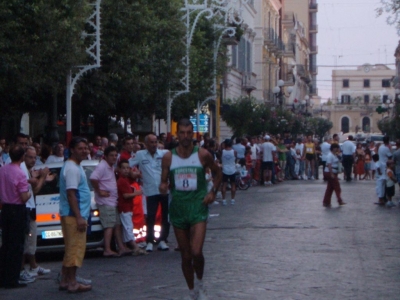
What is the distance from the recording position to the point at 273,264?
1205cm

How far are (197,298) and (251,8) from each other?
173 ft

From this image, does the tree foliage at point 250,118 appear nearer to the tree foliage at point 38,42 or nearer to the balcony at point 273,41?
the balcony at point 273,41

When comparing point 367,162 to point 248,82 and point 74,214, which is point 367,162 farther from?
Answer: point 74,214

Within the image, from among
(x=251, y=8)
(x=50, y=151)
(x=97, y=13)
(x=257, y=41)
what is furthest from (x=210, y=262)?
(x=257, y=41)

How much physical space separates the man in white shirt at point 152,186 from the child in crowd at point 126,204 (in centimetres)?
20

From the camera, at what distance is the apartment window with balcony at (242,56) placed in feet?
178

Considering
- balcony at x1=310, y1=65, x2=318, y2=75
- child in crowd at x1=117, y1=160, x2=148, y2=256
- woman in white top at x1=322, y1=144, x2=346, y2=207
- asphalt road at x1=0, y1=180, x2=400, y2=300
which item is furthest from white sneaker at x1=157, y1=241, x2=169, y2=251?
balcony at x1=310, y1=65, x2=318, y2=75

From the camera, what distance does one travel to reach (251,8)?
60500 millimetres

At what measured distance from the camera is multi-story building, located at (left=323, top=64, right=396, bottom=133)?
14062 centimetres

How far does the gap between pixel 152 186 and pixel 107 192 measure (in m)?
0.85

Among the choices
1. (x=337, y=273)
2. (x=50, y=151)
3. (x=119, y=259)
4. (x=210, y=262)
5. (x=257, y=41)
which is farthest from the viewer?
A: (x=257, y=41)

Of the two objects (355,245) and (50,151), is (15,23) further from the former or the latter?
(355,245)

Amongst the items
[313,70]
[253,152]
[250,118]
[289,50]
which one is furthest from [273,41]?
[313,70]

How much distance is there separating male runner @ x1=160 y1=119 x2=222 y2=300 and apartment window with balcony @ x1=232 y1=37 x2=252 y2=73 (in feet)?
144
